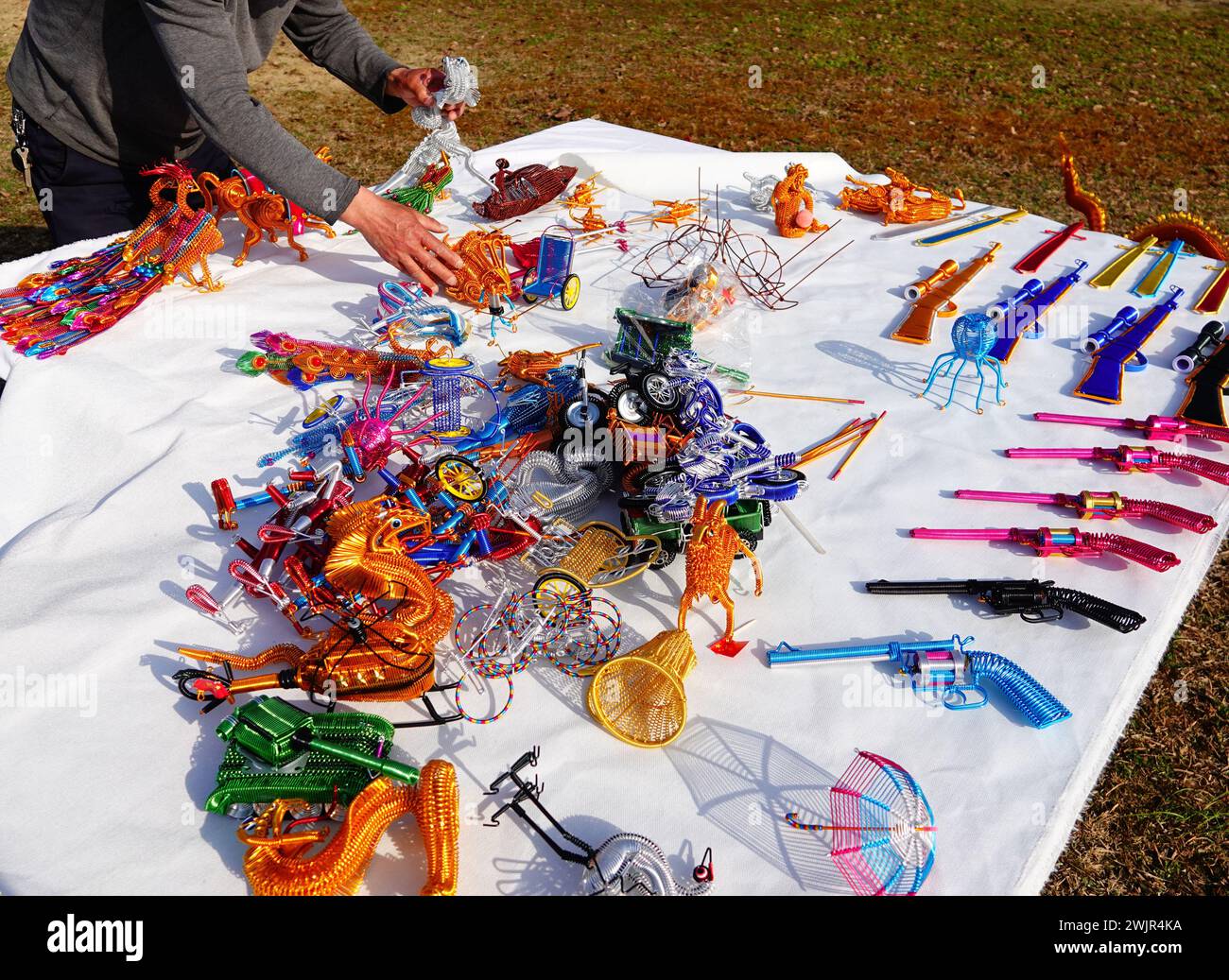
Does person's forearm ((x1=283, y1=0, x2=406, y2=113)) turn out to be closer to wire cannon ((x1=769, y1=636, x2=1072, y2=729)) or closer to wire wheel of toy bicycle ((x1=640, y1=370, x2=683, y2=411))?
wire wheel of toy bicycle ((x1=640, y1=370, x2=683, y2=411))

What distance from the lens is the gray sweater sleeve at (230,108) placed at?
9.43ft

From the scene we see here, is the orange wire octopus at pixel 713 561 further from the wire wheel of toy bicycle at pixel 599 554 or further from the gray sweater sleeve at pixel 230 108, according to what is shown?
the gray sweater sleeve at pixel 230 108

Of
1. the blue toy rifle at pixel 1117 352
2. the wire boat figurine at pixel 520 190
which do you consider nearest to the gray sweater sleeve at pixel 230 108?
the wire boat figurine at pixel 520 190

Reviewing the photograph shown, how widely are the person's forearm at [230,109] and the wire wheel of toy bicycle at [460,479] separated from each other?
49.5 inches

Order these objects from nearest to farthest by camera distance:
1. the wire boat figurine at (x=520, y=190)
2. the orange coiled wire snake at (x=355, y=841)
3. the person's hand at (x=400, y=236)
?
the orange coiled wire snake at (x=355, y=841), the person's hand at (x=400, y=236), the wire boat figurine at (x=520, y=190)

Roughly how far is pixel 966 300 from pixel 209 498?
3.07 meters

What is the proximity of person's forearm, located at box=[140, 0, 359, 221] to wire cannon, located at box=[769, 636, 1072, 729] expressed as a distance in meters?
2.20

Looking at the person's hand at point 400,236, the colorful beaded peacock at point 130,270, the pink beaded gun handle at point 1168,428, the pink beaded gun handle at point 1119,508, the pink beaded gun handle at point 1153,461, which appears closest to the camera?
the pink beaded gun handle at point 1119,508

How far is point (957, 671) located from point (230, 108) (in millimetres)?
2854

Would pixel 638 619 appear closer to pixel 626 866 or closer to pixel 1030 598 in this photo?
pixel 626 866
